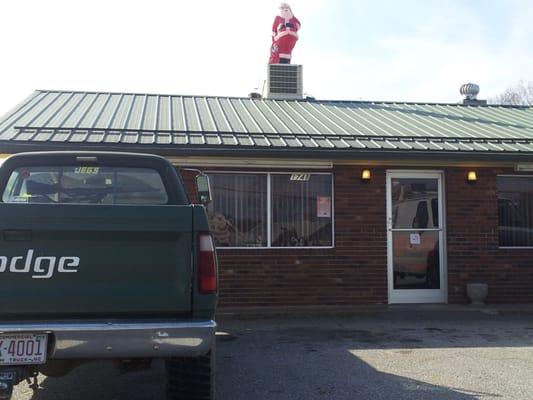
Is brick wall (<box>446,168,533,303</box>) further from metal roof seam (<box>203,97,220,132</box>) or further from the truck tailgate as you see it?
the truck tailgate

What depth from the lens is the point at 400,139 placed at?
9578 millimetres

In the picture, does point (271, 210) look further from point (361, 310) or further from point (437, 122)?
point (437, 122)

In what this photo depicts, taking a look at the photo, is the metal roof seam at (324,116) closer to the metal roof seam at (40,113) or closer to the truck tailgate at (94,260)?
the metal roof seam at (40,113)

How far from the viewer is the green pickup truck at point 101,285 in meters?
3.52

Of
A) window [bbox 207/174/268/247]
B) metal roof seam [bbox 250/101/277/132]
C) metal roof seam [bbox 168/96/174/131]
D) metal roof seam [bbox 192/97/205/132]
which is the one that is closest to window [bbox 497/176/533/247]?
metal roof seam [bbox 250/101/277/132]

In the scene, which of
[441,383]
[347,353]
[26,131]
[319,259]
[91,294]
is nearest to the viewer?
[91,294]

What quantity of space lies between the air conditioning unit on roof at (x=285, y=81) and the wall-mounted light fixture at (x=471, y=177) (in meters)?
5.09

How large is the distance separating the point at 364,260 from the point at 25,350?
6.64 meters

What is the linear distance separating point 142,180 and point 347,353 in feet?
10.9

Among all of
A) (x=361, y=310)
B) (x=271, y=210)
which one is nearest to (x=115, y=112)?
(x=271, y=210)

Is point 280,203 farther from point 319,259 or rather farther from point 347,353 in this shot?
point 347,353

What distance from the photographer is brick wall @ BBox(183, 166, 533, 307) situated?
9164 mm

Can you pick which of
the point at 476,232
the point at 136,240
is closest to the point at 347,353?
the point at 136,240

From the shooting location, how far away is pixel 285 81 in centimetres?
1357
